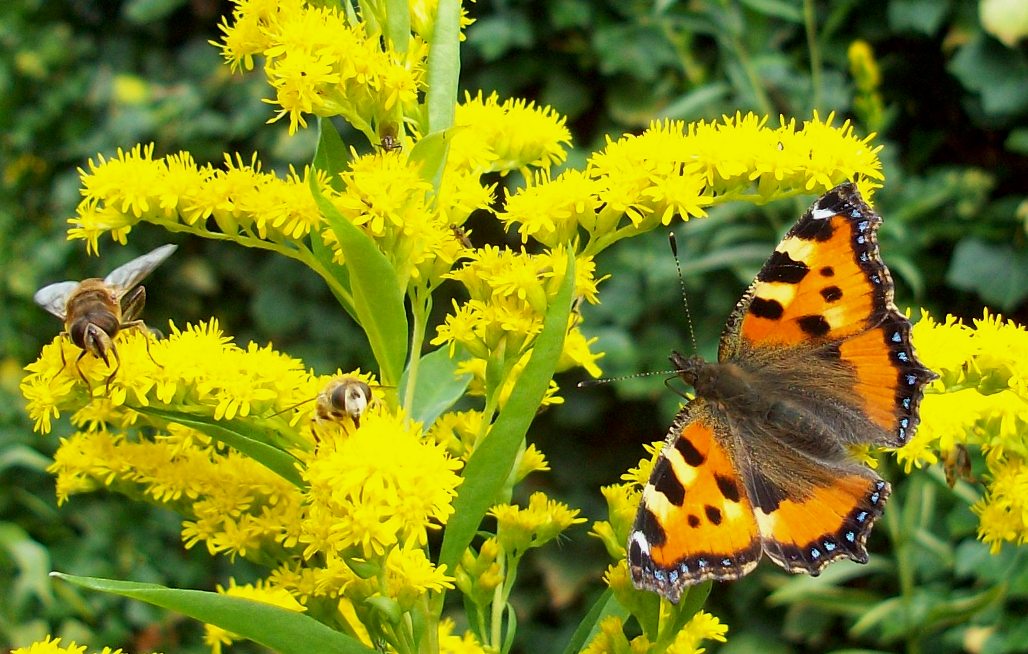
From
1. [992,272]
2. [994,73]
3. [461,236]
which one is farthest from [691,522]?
[994,73]

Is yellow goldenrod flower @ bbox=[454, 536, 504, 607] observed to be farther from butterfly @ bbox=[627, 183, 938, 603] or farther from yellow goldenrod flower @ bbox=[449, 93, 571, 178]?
yellow goldenrod flower @ bbox=[449, 93, 571, 178]

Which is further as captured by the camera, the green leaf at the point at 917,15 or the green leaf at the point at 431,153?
the green leaf at the point at 917,15

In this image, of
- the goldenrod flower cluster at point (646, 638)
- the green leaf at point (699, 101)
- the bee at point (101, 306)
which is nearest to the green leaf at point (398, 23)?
the bee at point (101, 306)

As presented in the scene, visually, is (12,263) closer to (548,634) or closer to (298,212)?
(548,634)

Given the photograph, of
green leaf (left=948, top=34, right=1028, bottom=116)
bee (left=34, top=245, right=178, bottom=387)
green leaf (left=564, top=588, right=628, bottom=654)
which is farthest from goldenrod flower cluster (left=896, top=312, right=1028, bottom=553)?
green leaf (left=948, top=34, right=1028, bottom=116)

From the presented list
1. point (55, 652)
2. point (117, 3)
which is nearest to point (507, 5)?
point (117, 3)

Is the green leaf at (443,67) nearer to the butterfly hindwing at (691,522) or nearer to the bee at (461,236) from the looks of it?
the bee at (461,236)

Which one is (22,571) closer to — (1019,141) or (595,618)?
(595,618)

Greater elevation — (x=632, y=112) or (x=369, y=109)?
(x=369, y=109)
